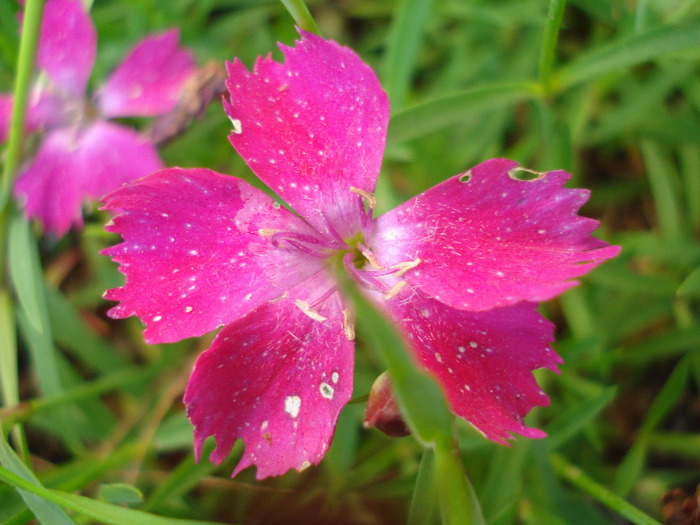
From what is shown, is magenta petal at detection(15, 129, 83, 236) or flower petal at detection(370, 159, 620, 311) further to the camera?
magenta petal at detection(15, 129, 83, 236)

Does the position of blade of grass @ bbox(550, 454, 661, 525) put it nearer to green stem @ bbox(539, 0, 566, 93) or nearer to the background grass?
the background grass

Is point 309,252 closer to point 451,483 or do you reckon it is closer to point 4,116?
point 451,483

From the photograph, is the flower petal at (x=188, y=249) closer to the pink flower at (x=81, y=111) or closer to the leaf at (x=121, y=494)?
the leaf at (x=121, y=494)

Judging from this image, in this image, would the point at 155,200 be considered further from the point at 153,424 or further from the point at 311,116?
the point at 153,424

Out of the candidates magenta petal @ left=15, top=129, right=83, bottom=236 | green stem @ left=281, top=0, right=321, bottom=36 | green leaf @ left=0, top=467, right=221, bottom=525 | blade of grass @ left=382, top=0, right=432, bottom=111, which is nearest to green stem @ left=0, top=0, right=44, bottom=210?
magenta petal @ left=15, top=129, right=83, bottom=236

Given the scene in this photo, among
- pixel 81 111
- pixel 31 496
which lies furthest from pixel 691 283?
pixel 81 111

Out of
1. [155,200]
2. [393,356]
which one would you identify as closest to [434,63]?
[155,200]

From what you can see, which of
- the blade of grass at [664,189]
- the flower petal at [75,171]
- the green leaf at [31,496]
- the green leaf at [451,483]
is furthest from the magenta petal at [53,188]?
the blade of grass at [664,189]
